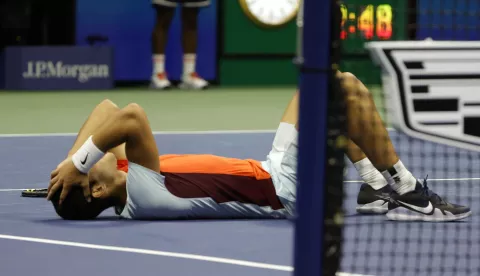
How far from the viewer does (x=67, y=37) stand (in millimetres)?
13398

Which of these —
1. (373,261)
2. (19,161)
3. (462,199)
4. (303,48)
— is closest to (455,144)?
(303,48)

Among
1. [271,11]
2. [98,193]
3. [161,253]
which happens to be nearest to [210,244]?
[161,253]

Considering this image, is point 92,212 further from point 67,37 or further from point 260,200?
point 67,37

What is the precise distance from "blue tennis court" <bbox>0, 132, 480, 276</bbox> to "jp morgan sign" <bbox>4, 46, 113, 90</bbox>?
260 inches

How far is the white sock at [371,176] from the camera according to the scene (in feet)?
18.0

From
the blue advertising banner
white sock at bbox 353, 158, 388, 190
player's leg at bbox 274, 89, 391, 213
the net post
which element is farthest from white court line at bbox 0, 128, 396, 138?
the net post

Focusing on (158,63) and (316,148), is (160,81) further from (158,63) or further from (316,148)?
(316,148)

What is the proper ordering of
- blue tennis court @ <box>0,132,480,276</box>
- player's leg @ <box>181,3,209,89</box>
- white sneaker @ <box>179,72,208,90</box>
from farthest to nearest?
1. white sneaker @ <box>179,72,208,90</box>
2. player's leg @ <box>181,3,209,89</box>
3. blue tennis court @ <box>0,132,480,276</box>

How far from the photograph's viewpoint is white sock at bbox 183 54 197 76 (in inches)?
521

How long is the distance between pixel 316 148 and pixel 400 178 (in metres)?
2.60

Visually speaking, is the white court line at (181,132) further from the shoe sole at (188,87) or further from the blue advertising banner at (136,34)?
the blue advertising banner at (136,34)

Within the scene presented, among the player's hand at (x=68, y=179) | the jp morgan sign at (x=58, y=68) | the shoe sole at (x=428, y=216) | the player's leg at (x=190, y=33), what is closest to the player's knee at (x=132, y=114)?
the player's hand at (x=68, y=179)

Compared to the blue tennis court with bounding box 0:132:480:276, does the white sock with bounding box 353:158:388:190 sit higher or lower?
higher

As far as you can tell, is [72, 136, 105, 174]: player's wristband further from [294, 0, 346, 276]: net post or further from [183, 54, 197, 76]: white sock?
[183, 54, 197, 76]: white sock
